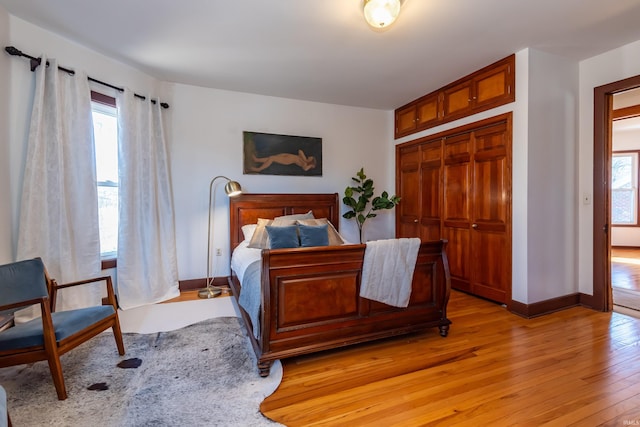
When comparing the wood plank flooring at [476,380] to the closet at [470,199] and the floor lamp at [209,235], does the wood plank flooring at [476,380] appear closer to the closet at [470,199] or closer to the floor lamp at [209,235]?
the closet at [470,199]

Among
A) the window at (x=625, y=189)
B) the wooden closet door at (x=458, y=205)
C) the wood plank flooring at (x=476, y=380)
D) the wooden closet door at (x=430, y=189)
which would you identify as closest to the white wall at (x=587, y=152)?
the wood plank flooring at (x=476, y=380)

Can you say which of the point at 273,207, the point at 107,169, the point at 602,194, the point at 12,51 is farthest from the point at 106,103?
the point at 602,194

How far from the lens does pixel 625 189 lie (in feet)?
21.5

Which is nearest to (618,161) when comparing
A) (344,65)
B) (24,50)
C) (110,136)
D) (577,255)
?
(577,255)

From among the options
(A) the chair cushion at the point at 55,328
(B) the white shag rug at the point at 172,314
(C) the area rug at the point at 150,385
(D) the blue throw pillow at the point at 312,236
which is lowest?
(C) the area rug at the point at 150,385

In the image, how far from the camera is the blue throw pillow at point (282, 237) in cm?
315

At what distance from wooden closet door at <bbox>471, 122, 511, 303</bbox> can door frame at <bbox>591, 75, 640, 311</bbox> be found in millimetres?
943

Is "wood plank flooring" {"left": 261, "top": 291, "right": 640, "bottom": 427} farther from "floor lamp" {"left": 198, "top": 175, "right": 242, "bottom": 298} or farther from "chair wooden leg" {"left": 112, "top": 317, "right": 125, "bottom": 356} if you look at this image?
"floor lamp" {"left": 198, "top": 175, "right": 242, "bottom": 298}

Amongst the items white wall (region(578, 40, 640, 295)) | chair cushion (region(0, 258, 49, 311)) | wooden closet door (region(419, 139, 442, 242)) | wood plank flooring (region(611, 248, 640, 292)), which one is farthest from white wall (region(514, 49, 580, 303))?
chair cushion (region(0, 258, 49, 311))

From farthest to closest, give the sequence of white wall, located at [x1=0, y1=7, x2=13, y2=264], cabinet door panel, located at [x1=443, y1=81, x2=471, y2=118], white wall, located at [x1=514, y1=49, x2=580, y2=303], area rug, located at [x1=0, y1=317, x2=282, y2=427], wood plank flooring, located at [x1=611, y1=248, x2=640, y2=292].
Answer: wood plank flooring, located at [x1=611, y1=248, x2=640, y2=292]
cabinet door panel, located at [x1=443, y1=81, x2=471, y2=118]
white wall, located at [x1=514, y1=49, x2=580, y2=303]
white wall, located at [x1=0, y1=7, x2=13, y2=264]
area rug, located at [x1=0, y1=317, x2=282, y2=427]

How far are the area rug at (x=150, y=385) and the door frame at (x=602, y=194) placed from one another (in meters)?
3.45

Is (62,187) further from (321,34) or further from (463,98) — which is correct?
(463,98)

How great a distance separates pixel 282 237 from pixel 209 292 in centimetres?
134

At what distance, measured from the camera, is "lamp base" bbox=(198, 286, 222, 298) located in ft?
12.0
